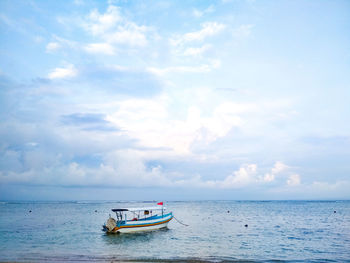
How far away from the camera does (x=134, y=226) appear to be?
3656 centimetres

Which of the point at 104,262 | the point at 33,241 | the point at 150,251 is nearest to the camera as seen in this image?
the point at 104,262

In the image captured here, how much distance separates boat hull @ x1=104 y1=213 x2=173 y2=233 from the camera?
117 feet

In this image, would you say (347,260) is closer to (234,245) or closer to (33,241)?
(234,245)

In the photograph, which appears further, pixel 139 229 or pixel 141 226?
pixel 141 226

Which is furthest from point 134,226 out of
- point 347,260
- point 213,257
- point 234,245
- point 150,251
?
point 347,260

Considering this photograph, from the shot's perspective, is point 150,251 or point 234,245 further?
point 234,245

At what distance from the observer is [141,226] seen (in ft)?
123

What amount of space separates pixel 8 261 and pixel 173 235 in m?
19.8

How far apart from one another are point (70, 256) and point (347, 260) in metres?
22.9

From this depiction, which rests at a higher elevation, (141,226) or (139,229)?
(141,226)

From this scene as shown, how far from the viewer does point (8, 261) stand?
20750 millimetres

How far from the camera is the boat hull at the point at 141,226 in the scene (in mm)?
35719

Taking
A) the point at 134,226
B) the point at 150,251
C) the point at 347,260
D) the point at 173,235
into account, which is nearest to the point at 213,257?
the point at 150,251

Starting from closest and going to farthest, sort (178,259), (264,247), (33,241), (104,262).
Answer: (104,262)
(178,259)
(264,247)
(33,241)
